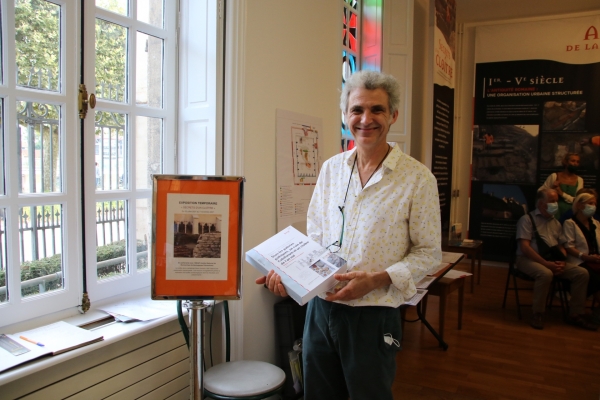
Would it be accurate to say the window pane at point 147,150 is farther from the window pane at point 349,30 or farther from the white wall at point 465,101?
the white wall at point 465,101

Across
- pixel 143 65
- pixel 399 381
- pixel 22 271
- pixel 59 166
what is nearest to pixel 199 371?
pixel 22 271

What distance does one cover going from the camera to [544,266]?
4.64 meters

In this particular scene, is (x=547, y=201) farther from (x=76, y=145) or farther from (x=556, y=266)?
(x=76, y=145)

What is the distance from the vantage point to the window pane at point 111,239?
6.88 feet

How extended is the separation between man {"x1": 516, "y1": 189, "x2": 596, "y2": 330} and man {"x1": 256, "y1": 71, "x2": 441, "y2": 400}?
3521 millimetres

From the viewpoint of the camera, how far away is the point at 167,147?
2.43 meters

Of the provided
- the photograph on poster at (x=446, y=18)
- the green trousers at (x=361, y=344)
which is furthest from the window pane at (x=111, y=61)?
the photograph on poster at (x=446, y=18)

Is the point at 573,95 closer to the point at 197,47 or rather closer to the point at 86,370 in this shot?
the point at 197,47

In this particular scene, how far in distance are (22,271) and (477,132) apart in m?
7.00

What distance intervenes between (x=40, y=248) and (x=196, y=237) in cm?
72

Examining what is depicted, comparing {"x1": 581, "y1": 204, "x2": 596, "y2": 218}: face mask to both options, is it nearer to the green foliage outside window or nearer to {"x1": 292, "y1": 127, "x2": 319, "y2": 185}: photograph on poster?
{"x1": 292, "y1": 127, "x2": 319, "y2": 185}: photograph on poster

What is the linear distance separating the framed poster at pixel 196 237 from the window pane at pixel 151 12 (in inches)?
44.8

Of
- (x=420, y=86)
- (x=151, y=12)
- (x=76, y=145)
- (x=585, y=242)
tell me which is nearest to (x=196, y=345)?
(x=76, y=145)

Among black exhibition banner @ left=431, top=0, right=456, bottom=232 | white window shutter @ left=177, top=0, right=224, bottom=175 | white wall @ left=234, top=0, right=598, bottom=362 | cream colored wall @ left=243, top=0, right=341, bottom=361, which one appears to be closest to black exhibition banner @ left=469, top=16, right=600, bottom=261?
black exhibition banner @ left=431, top=0, right=456, bottom=232
